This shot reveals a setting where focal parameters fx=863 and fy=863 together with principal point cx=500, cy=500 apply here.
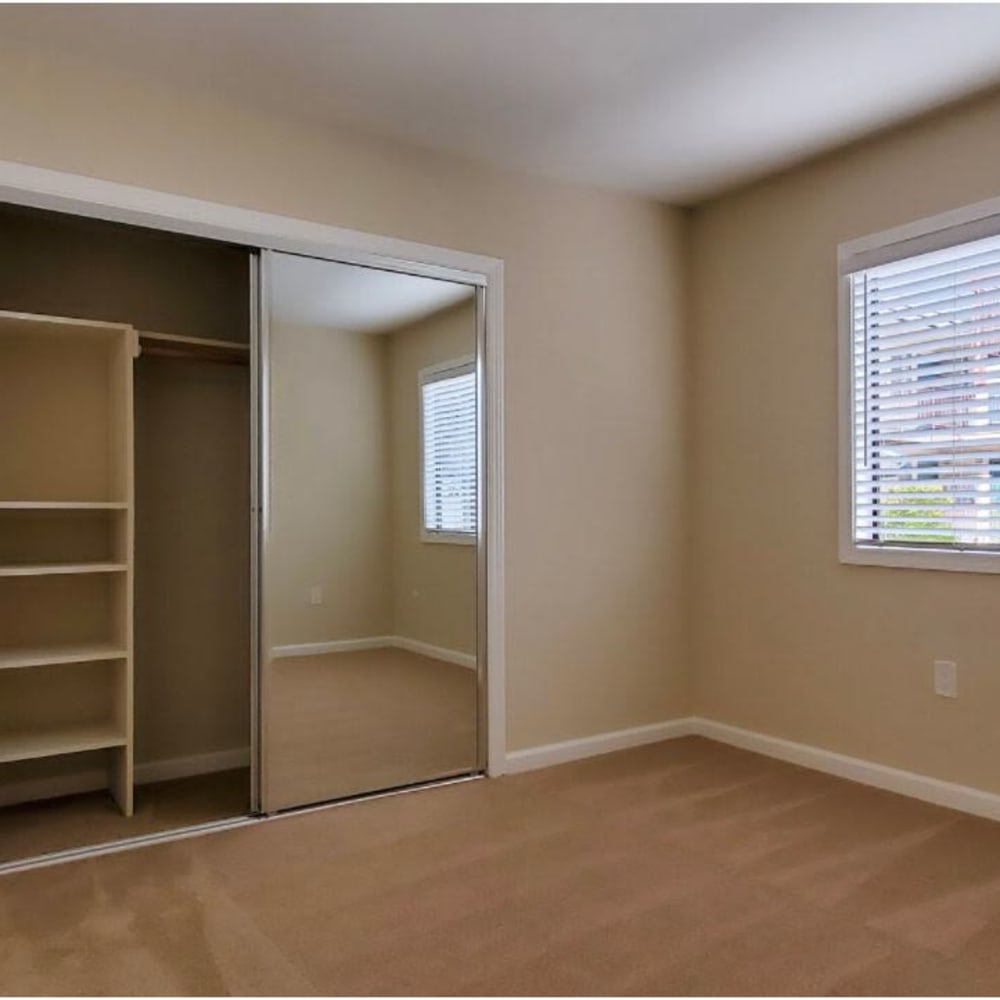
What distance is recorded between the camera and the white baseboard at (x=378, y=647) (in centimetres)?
314

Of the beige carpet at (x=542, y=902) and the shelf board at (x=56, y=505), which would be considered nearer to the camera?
the beige carpet at (x=542, y=902)

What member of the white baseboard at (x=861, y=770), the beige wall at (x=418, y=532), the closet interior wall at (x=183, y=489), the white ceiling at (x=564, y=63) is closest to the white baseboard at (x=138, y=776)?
the closet interior wall at (x=183, y=489)

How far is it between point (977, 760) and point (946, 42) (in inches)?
90.9

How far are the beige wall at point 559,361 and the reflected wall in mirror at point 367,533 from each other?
21 centimetres

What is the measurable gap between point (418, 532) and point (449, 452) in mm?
347

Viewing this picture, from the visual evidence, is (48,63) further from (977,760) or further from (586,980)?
(977,760)

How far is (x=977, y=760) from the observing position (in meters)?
2.97

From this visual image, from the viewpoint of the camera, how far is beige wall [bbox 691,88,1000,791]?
3018mm

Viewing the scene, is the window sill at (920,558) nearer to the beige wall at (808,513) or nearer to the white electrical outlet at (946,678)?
the beige wall at (808,513)

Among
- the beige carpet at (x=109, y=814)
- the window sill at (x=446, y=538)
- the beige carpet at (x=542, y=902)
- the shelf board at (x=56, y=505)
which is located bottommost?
the beige carpet at (x=109, y=814)

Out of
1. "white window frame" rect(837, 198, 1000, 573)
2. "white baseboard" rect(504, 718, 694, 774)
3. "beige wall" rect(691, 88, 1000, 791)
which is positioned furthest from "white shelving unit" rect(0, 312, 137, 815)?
"white window frame" rect(837, 198, 1000, 573)

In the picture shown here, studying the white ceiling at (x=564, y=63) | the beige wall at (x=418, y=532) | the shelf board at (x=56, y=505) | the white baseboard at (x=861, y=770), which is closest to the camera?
the white ceiling at (x=564, y=63)

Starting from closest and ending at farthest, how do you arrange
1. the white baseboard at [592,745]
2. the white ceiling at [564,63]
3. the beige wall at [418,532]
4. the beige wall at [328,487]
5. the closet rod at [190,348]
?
the white ceiling at [564,63] → the beige wall at [328,487] → the closet rod at [190,348] → the beige wall at [418,532] → the white baseboard at [592,745]

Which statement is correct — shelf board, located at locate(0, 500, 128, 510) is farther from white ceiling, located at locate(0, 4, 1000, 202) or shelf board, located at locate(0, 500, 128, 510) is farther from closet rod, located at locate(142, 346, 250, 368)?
white ceiling, located at locate(0, 4, 1000, 202)
